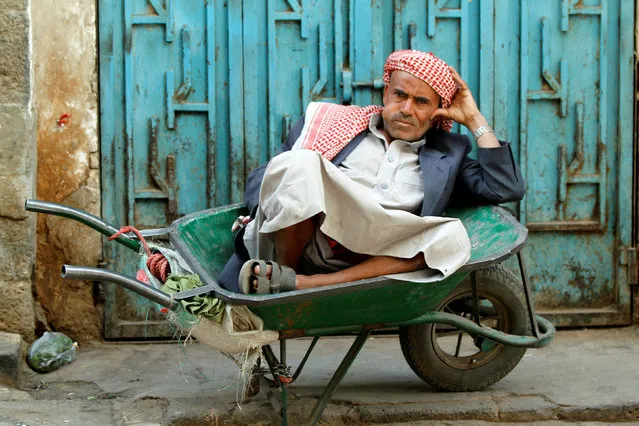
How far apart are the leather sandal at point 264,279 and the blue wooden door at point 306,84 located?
1782mm

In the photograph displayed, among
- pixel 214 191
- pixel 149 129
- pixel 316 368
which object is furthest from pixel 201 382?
pixel 149 129

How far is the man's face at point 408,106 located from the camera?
4.07 meters

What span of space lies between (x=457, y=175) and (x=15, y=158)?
6.91ft

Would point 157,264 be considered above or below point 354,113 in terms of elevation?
below

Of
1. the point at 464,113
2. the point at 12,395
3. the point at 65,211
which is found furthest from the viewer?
the point at 12,395

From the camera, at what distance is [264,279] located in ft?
10.9

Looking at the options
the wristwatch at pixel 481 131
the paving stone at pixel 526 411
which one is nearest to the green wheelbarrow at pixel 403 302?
the paving stone at pixel 526 411

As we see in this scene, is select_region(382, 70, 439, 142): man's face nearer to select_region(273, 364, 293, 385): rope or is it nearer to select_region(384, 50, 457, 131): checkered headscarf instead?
select_region(384, 50, 457, 131): checkered headscarf

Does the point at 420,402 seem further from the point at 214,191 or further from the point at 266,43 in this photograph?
the point at 266,43

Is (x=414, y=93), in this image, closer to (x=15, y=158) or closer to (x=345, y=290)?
(x=345, y=290)

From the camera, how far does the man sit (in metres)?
3.45

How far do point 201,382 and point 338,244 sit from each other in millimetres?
1263

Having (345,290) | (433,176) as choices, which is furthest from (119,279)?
(433,176)

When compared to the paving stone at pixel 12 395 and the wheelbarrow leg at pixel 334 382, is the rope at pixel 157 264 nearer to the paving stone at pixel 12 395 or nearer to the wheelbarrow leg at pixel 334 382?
the wheelbarrow leg at pixel 334 382
